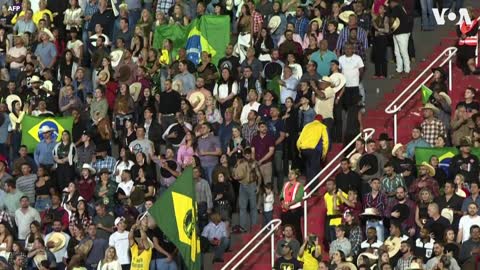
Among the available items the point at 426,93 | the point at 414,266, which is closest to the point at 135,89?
the point at 426,93

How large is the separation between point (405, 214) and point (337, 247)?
4.24 feet

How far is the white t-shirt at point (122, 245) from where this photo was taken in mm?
36906


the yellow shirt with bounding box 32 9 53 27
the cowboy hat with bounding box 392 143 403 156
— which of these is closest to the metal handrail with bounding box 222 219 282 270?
the cowboy hat with bounding box 392 143 403 156

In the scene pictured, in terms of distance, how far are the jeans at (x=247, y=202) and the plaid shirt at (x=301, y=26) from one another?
17.8ft

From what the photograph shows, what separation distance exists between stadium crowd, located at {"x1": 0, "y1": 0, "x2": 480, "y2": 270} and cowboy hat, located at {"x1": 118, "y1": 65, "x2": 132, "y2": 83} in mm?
44

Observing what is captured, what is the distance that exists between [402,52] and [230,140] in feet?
13.6

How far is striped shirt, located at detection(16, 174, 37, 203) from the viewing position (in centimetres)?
3984

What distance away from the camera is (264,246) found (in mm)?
37469

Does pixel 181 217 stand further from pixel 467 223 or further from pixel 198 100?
pixel 198 100

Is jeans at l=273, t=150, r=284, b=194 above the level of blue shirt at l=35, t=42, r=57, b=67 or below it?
below

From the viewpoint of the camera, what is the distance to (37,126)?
136ft

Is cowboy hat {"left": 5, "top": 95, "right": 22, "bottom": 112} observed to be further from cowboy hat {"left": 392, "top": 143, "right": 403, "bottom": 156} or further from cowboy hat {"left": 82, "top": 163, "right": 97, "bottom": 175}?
cowboy hat {"left": 392, "top": 143, "right": 403, "bottom": 156}

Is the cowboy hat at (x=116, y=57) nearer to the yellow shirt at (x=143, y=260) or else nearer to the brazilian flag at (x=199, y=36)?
the brazilian flag at (x=199, y=36)

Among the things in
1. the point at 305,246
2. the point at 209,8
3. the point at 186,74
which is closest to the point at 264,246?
the point at 305,246
